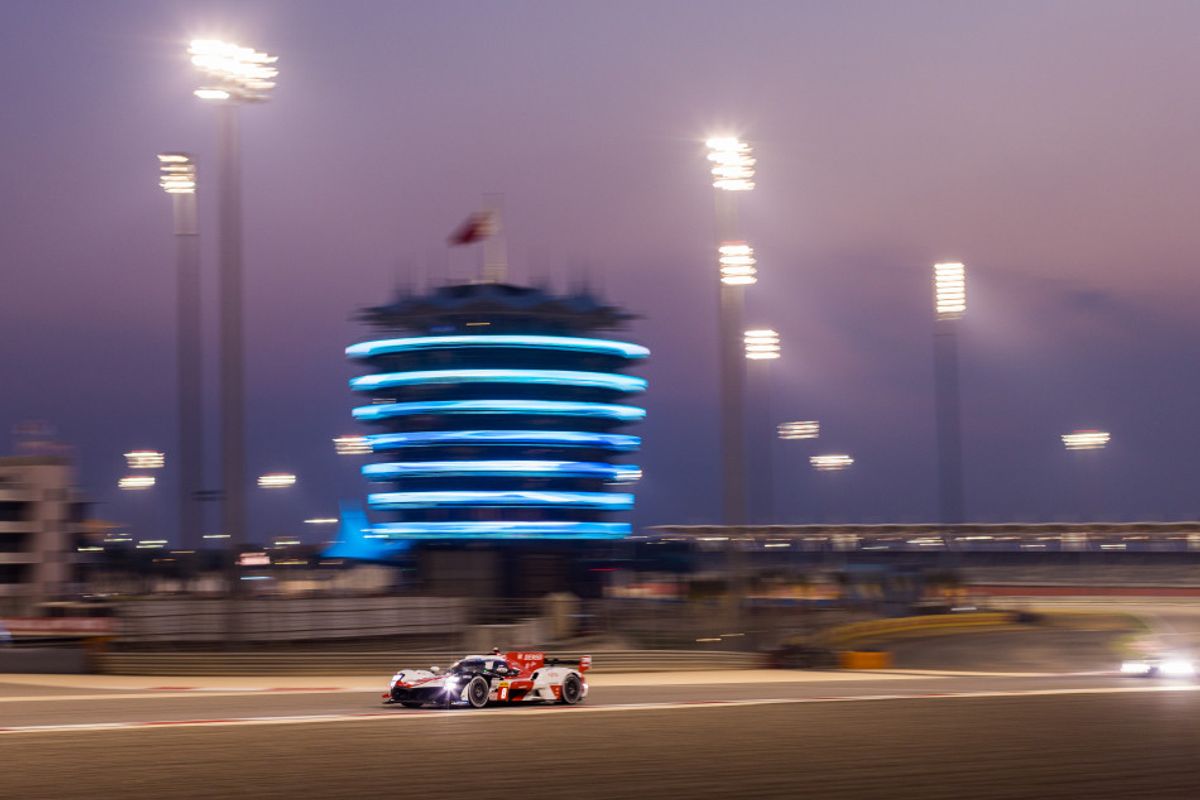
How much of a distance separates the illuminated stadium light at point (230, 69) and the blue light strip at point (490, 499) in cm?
6338

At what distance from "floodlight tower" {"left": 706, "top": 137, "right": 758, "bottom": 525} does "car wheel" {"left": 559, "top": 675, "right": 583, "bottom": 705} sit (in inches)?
372

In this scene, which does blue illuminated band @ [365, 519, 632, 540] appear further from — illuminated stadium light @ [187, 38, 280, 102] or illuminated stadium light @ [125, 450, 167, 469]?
illuminated stadium light @ [187, 38, 280, 102]

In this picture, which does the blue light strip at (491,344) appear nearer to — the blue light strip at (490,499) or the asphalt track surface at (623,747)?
the blue light strip at (490,499)

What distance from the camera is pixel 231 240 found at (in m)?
35.8

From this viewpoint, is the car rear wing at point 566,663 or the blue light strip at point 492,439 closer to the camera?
the car rear wing at point 566,663

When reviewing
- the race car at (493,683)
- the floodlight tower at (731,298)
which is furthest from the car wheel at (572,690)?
the floodlight tower at (731,298)

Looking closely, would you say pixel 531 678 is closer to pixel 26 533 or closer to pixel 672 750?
pixel 672 750

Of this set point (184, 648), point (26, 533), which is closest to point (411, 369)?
point (26, 533)

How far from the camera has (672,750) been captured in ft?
53.1

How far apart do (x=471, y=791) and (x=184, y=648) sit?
87.9 ft

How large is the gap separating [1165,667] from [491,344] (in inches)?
2826

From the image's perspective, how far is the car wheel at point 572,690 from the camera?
23797 millimetres

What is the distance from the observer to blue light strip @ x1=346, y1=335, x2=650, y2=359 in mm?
100875

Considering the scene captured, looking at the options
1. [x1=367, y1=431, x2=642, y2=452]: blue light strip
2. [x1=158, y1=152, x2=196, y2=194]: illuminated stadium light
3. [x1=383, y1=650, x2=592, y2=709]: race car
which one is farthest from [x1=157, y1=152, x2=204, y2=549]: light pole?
[x1=367, y1=431, x2=642, y2=452]: blue light strip
